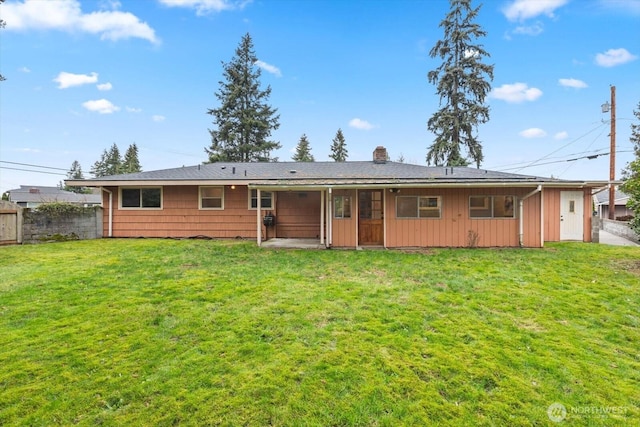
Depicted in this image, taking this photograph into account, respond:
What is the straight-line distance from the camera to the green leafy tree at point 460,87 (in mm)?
21203

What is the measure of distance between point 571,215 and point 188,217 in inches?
573

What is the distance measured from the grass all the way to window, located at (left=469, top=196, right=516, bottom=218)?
11.5 feet

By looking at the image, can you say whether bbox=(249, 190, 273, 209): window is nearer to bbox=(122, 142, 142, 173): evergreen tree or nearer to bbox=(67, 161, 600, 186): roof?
bbox=(67, 161, 600, 186): roof

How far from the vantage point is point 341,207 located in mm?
9289

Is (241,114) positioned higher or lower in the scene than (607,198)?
higher

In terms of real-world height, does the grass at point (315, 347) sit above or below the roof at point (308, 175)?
below

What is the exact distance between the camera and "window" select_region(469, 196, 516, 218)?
9.13 metres

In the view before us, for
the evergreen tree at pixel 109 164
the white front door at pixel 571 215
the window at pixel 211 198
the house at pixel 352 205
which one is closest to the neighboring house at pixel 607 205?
the white front door at pixel 571 215

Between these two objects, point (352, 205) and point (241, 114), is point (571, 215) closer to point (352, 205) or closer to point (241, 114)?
point (352, 205)

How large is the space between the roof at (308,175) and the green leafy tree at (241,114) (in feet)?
41.9

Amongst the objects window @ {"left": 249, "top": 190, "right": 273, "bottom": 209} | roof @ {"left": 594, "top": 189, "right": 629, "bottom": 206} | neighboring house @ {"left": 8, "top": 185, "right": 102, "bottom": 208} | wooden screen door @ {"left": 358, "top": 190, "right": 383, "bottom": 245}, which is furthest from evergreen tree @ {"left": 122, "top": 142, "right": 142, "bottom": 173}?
roof @ {"left": 594, "top": 189, "right": 629, "bottom": 206}

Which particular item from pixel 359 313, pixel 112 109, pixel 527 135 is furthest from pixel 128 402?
pixel 527 135

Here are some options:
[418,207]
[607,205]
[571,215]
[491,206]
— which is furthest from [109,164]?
[607,205]

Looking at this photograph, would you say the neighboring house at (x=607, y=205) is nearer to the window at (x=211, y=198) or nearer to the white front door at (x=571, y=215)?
the white front door at (x=571, y=215)
